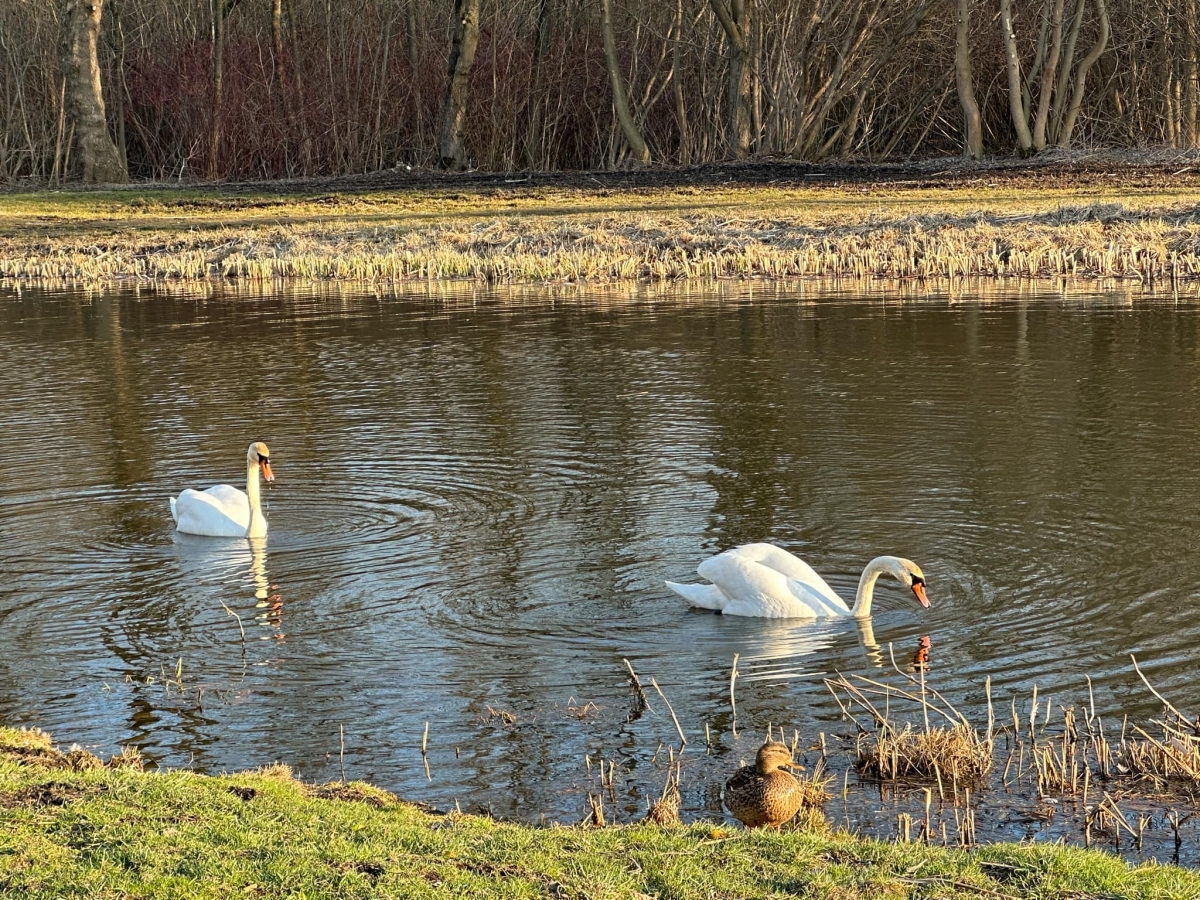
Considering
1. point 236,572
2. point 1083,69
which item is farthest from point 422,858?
point 1083,69

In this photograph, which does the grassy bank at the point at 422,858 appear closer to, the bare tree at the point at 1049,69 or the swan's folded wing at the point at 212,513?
the swan's folded wing at the point at 212,513

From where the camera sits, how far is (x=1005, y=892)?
4.97 m

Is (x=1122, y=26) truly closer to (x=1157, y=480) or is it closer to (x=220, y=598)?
(x=1157, y=480)

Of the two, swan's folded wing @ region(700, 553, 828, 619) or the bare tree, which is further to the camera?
the bare tree

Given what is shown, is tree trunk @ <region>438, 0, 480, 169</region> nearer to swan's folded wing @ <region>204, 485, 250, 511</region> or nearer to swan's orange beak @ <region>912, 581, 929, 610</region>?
swan's folded wing @ <region>204, 485, 250, 511</region>

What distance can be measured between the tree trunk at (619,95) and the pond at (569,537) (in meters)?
20.4

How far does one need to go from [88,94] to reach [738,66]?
50.8 feet

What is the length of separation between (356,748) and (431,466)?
18.3 ft

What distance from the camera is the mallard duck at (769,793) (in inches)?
233

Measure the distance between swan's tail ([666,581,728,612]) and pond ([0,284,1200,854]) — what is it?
0.13 meters

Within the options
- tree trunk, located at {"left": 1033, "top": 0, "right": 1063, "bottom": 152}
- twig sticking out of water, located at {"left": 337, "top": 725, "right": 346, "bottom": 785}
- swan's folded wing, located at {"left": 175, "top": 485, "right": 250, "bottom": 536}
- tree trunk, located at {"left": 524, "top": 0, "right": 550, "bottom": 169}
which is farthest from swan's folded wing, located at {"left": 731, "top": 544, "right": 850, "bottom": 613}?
tree trunk, located at {"left": 524, "top": 0, "right": 550, "bottom": 169}

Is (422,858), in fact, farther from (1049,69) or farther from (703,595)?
(1049,69)

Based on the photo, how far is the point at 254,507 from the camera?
10609 millimetres

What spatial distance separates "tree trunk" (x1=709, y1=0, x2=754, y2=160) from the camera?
123 feet
